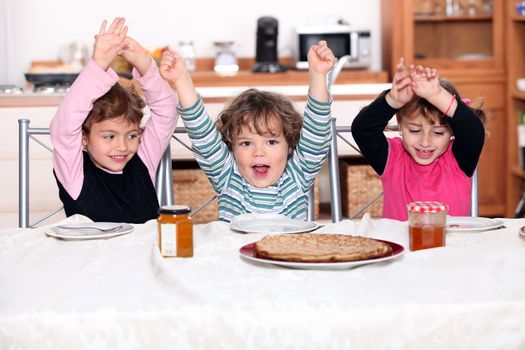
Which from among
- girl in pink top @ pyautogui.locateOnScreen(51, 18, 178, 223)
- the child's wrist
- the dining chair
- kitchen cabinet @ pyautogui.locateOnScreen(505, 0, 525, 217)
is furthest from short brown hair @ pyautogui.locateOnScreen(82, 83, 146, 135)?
kitchen cabinet @ pyautogui.locateOnScreen(505, 0, 525, 217)

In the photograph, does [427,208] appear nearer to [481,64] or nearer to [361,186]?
[361,186]

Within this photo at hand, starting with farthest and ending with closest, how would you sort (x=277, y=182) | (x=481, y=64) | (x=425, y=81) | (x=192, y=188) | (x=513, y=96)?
(x=481, y=64) < (x=513, y=96) < (x=192, y=188) < (x=277, y=182) < (x=425, y=81)

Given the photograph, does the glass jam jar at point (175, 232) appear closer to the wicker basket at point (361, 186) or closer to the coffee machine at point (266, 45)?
the wicker basket at point (361, 186)

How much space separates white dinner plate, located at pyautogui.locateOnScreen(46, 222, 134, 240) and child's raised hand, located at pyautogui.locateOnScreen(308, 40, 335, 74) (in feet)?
1.75

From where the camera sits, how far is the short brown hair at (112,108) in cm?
209

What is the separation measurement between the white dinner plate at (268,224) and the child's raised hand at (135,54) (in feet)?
1.71

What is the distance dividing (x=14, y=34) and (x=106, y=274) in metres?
3.99

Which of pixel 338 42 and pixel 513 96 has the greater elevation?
pixel 338 42

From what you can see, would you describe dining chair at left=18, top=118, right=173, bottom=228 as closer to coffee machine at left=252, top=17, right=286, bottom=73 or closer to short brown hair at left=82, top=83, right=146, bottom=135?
short brown hair at left=82, top=83, right=146, bottom=135

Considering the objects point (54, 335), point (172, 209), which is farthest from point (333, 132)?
point (54, 335)

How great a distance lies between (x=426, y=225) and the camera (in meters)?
1.48

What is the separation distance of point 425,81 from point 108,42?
677 millimetres

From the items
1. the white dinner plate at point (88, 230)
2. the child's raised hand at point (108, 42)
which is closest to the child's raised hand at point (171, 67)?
the child's raised hand at point (108, 42)

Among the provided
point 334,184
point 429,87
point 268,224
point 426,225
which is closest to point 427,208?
point 426,225
